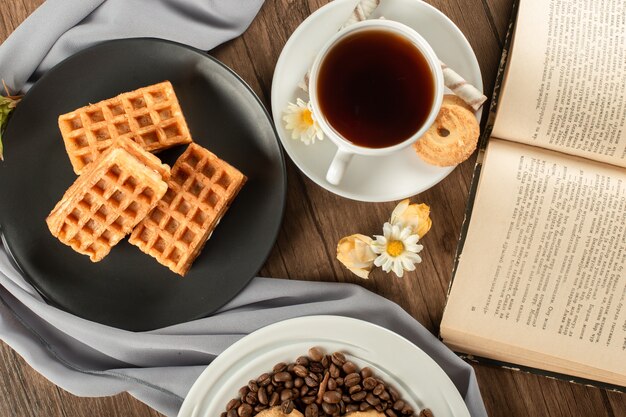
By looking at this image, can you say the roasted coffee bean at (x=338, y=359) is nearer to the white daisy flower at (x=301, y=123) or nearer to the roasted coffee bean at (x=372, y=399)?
the roasted coffee bean at (x=372, y=399)

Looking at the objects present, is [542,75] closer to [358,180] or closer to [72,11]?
[358,180]

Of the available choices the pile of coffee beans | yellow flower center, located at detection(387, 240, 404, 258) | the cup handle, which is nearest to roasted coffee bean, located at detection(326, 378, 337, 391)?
the pile of coffee beans

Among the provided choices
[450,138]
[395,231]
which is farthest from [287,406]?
[450,138]

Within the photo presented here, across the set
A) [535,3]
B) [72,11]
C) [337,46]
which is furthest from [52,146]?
[535,3]

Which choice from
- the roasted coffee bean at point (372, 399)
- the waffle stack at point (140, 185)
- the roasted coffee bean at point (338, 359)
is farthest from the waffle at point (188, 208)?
the roasted coffee bean at point (372, 399)

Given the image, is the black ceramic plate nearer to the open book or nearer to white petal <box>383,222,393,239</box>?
white petal <box>383,222,393,239</box>

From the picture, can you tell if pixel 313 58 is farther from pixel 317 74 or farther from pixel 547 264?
pixel 547 264
